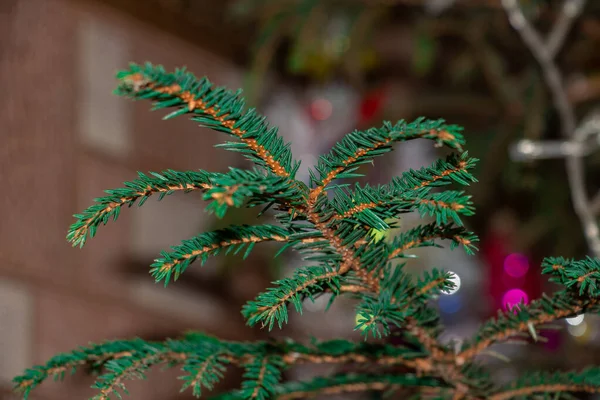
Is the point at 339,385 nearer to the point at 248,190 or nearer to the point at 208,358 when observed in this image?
the point at 208,358

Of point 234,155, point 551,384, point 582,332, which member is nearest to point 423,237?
point 551,384

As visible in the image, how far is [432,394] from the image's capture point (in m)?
0.44

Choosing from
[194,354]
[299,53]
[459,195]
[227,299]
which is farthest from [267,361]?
[227,299]

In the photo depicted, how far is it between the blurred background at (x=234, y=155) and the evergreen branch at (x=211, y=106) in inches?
23.0

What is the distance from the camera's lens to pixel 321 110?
186cm

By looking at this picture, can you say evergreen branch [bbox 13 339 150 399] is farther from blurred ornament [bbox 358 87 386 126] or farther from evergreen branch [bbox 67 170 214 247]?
blurred ornament [bbox 358 87 386 126]

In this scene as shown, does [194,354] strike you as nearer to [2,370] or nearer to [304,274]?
[304,274]

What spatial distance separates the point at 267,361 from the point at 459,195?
Result: 151mm

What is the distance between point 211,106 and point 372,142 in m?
0.07

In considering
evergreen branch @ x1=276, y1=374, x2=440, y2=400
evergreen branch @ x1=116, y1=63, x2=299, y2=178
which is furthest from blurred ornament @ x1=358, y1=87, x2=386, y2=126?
evergreen branch @ x1=116, y1=63, x2=299, y2=178

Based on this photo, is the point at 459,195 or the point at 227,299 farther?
the point at 227,299

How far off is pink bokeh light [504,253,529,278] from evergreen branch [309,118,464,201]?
1.09m

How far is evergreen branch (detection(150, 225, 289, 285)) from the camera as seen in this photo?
0.32m

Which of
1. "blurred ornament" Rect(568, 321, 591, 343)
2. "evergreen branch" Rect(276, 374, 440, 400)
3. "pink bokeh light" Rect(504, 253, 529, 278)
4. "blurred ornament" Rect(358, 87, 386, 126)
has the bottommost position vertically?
"evergreen branch" Rect(276, 374, 440, 400)
